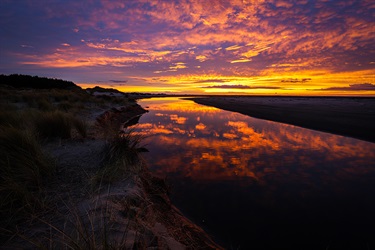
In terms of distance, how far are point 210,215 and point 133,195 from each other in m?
1.54

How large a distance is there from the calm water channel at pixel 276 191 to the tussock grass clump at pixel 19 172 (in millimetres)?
2466

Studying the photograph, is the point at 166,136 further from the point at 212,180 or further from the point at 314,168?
the point at 314,168

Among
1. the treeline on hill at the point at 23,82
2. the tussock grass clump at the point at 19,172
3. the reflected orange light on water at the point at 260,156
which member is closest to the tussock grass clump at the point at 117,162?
the tussock grass clump at the point at 19,172

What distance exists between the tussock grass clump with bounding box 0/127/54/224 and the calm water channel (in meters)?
2.47

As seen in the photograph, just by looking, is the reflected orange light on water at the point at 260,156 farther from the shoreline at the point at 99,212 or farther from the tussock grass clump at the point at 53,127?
the tussock grass clump at the point at 53,127

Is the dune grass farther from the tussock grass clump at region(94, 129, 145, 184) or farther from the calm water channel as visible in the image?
the calm water channel

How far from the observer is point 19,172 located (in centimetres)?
308

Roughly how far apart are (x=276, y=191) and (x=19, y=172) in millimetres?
4866

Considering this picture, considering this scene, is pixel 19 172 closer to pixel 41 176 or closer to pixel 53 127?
pixel 41 176

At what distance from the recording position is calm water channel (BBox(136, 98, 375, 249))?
3154mm

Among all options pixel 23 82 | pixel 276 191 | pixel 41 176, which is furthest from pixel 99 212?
pixel 23 82

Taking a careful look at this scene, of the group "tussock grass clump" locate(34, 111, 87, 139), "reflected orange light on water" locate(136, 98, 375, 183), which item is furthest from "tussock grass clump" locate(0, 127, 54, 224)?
"reflected orange light on water" locate(136, 98, 375, 183)

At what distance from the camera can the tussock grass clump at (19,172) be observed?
8.09 feet

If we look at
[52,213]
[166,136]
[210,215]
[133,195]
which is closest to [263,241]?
[210,215]
